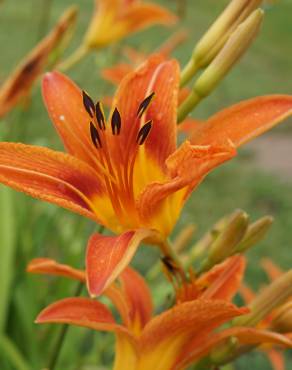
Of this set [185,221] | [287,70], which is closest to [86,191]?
[185,221]

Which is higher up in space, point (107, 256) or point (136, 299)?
point (107, 256)

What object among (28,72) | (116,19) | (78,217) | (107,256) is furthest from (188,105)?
(78,217)

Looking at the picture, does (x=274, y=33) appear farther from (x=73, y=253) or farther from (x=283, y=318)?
(x=283, y=318)

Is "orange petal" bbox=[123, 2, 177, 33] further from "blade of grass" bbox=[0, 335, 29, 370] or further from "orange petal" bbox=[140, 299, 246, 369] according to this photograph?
"orange petal" bbox=[140, 299, 246, 369]

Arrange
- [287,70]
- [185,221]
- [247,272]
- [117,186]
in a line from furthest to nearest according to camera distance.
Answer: [287,70]
[185,221]
[247,272]
[117,186]

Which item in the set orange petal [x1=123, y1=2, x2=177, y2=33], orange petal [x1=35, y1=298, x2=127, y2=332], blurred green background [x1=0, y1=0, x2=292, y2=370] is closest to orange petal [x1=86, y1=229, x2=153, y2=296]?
orange petal [x1=35, y1=298, x2=127, y2=332]

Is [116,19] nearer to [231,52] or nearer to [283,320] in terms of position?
[231,52]

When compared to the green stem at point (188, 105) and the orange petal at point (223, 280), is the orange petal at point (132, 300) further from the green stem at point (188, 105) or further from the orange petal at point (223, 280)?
the green stem at point (188, 105)
